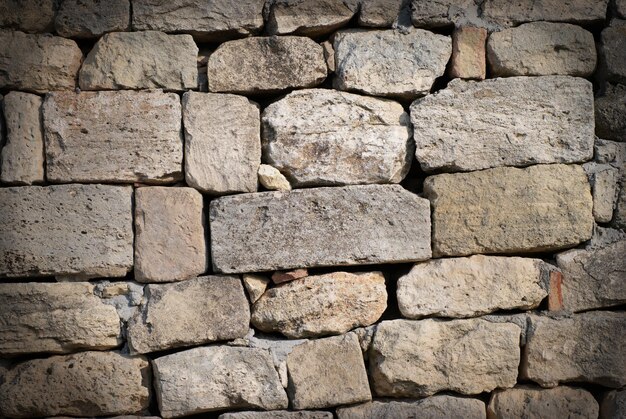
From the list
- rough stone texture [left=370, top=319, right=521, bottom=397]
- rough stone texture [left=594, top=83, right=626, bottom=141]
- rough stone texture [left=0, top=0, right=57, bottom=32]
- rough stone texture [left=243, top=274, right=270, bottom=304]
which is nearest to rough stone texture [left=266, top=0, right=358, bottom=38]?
rough stone texture [left=0, top=0, right=57, bottom=32]

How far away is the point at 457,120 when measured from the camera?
351 centimetres

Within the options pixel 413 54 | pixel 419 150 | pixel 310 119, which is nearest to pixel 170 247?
pixel 310 119

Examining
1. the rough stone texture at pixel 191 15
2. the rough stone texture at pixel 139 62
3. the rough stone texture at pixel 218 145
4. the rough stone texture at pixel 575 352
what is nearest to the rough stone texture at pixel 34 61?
the rough stone texture at pixel 139 62

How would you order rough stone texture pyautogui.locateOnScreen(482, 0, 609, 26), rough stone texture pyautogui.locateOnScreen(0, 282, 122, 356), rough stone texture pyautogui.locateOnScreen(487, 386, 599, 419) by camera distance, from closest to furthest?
rough stone texture pyautogui.locateOnScreen(0, 282, 122, 356), rough stone texture pyautogui.locateOnScreen(487, 386, 599, 419), rough stone texture pyautogui.locateOnScreen(482, 0, 609, 26)

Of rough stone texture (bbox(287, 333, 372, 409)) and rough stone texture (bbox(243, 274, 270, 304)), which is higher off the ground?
rough stone texture (bbox(243, 274, 270, 304))

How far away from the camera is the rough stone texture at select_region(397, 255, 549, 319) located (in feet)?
11.4

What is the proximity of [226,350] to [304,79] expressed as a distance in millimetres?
1354

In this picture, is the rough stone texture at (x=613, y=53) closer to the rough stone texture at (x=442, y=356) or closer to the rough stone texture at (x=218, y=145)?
the rough stone texture at (x=442, y=356)

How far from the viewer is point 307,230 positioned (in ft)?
11.3

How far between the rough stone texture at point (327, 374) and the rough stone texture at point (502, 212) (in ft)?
2.17

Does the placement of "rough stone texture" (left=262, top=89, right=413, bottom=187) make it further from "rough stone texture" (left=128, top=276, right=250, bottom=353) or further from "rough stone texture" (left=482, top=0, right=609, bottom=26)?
"rough stone texture" (left=482, top=0, right=609, bottom=26)

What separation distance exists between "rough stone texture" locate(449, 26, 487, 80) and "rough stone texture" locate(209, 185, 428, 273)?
28.9 inches

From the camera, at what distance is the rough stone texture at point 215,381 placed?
3400 millimetres

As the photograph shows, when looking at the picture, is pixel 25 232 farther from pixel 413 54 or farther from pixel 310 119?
pixel 413 54
